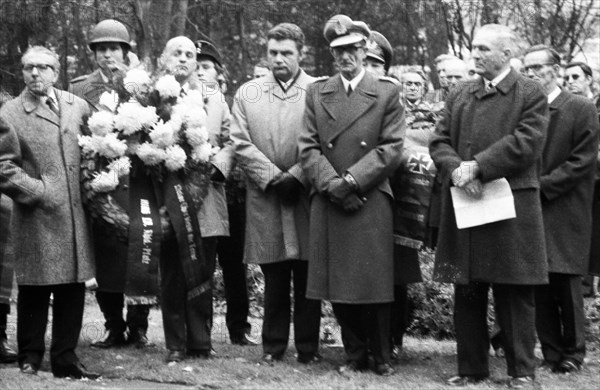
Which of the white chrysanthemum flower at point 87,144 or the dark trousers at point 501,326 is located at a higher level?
the white chrysanthemum flower at point 87,144

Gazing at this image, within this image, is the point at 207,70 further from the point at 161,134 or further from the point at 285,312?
the point at 285,312

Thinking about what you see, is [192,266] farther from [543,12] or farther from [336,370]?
[543,12]

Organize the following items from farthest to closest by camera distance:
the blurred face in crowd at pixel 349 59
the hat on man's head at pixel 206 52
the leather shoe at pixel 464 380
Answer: the hat on man's head at pixel 206 52 → the blurred face in crowd at pixel 349 59 → the leather shoe at pixel 464 380

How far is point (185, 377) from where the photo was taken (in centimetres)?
845

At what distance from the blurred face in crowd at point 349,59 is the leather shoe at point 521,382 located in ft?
7.98

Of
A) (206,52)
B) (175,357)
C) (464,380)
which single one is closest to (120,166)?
(175,357)

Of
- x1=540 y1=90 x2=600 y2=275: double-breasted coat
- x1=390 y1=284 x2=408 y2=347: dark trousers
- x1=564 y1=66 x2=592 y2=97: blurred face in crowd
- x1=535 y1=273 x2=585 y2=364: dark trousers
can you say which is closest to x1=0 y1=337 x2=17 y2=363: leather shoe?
x1=390 y1=284 x2=408 y2=347: dark trousers

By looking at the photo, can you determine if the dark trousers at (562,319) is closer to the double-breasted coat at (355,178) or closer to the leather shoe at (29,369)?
the double-breasted coat at (355,178)

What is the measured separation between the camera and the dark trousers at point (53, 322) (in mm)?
8477

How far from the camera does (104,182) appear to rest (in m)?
8.41

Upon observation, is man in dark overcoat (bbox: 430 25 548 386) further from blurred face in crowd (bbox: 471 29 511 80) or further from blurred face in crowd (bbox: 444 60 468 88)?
blurred face in crowd (bbox: 444 60 468 88)

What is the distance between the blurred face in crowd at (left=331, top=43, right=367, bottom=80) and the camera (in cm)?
864

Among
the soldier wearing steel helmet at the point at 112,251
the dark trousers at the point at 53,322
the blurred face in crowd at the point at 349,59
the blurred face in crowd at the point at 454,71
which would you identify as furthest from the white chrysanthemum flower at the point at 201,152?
the blurred face in crowd at the point at 454,71

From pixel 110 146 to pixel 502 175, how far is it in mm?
2715
